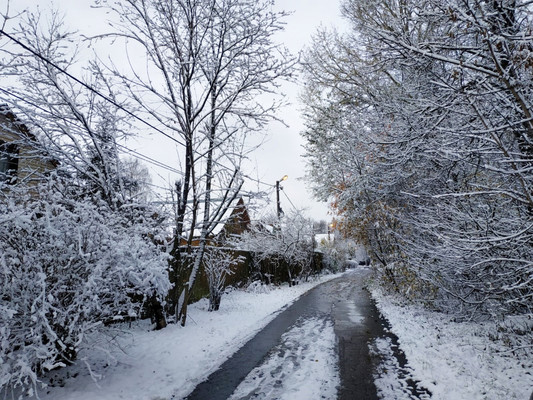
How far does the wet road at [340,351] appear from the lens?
175 inches

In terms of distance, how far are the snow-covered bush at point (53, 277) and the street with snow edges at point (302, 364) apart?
54 cm

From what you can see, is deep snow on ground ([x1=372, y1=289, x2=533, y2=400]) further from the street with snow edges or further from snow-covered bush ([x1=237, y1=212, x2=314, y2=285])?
snow-covered bush ([x1=237, y1=212, x2=314, y2=285])

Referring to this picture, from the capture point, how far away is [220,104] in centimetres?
882

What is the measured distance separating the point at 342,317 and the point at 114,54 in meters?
9.55

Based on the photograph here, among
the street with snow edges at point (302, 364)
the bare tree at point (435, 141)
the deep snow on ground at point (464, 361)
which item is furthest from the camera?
the street with snow edges at point (302, 364)

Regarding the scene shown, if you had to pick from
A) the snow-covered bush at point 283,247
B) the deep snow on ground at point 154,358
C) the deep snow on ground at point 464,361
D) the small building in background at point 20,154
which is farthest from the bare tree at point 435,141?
the snow-covered bush at point 283,247

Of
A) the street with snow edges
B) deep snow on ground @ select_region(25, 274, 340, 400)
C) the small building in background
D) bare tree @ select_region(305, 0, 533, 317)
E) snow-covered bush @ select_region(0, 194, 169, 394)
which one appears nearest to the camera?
snow-covered bush @ select_region(0, 194, 169, 394)

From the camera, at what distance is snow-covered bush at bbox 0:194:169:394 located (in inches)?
144

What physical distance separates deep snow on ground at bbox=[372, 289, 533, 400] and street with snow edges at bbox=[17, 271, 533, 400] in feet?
0.04

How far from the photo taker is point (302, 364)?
5480 millimetres

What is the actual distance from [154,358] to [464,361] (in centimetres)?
532

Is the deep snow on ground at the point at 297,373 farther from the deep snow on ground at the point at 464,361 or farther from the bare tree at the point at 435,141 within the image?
the bare tree at the point at 435,141

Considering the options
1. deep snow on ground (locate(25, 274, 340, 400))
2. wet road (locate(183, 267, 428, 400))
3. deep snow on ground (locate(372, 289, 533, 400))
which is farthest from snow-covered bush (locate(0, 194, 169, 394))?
deep snow on ground (locate(372, 289, 533, 400))

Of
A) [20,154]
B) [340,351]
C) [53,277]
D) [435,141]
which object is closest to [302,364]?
[340,351]
